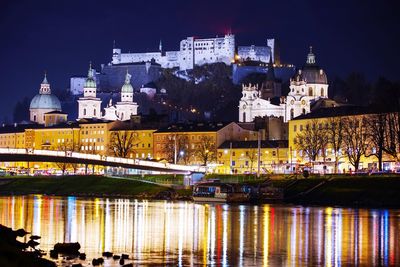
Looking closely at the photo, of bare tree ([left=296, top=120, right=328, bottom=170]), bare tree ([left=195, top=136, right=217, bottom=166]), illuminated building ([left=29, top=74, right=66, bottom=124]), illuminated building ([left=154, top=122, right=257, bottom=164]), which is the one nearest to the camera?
bare tree ([left=296, top=120, right=328, bottom=170])

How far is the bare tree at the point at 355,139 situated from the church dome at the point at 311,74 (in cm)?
5179

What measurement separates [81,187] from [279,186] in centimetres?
2734

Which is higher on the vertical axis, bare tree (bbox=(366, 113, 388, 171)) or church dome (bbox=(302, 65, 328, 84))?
church dome (bbox=(302, 65, 328, 84))

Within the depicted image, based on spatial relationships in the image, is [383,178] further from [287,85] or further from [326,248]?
[287,85]

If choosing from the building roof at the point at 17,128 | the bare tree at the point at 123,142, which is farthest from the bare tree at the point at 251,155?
the building roof at the point at 17,128

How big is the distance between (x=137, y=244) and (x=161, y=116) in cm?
12037

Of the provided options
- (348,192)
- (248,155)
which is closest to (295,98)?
(248,155)

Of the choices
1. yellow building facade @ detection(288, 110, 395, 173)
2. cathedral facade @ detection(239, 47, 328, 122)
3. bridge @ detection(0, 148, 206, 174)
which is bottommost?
bridge @ detection(0, 148, 206, 174)

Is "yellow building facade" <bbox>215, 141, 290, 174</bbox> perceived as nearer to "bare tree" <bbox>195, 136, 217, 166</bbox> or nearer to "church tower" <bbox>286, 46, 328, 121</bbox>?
"bare tree" <bbox>195, 136, 217, 166</bbox>

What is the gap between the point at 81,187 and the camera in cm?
10944

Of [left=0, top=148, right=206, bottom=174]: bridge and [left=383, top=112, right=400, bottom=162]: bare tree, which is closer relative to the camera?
[left=0, top=148, right=206, bottom=174]: bridge

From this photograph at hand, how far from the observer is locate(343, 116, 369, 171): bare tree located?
3915 inches

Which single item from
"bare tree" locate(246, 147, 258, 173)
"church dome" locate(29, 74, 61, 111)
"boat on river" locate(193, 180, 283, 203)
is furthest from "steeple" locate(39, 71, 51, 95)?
"boat on river" locate(193, 180, 283, 203)

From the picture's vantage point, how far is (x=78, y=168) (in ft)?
449
